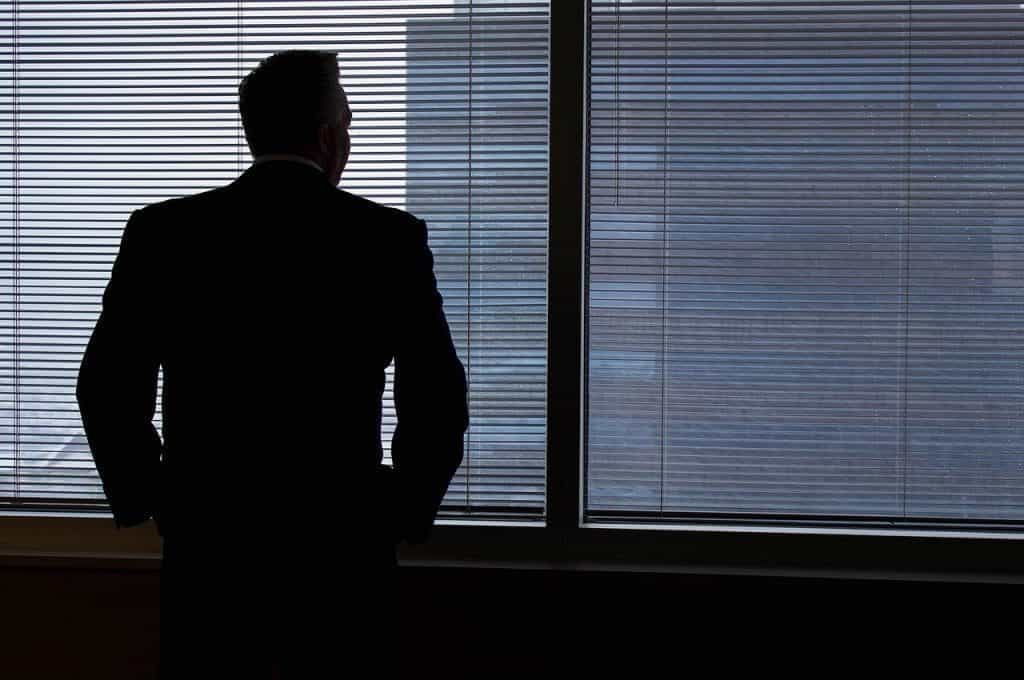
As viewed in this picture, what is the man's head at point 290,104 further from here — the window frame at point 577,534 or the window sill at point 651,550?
the window sill at point 651,550

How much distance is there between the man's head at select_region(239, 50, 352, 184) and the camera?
169 centimetres

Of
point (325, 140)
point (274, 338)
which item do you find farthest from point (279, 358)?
point (325, 140)

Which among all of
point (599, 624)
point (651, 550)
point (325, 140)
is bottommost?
point (599, 624)

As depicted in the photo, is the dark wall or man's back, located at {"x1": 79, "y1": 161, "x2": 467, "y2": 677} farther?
the dark wall

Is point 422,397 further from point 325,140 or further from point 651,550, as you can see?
point 651,550

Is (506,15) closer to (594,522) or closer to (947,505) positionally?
(594,522)

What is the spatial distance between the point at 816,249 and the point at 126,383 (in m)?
1.51

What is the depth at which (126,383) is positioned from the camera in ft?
5.62

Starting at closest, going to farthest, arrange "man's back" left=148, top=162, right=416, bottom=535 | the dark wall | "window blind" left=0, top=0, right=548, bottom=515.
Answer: "man's back" left=148, top=162, right=416, bottom=535, the dark wall, "window blind" left=0, top=0, right=548, bottom=515

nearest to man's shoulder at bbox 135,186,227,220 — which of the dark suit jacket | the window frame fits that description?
the dark suit jacket

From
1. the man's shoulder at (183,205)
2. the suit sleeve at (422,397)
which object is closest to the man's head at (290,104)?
the man's shoulder at (183,205)

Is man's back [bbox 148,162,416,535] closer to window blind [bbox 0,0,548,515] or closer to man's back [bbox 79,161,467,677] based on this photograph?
man's back [bbox 79,161,467,677]

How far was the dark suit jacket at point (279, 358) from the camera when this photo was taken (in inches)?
64.9

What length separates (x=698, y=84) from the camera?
7.73 feet
